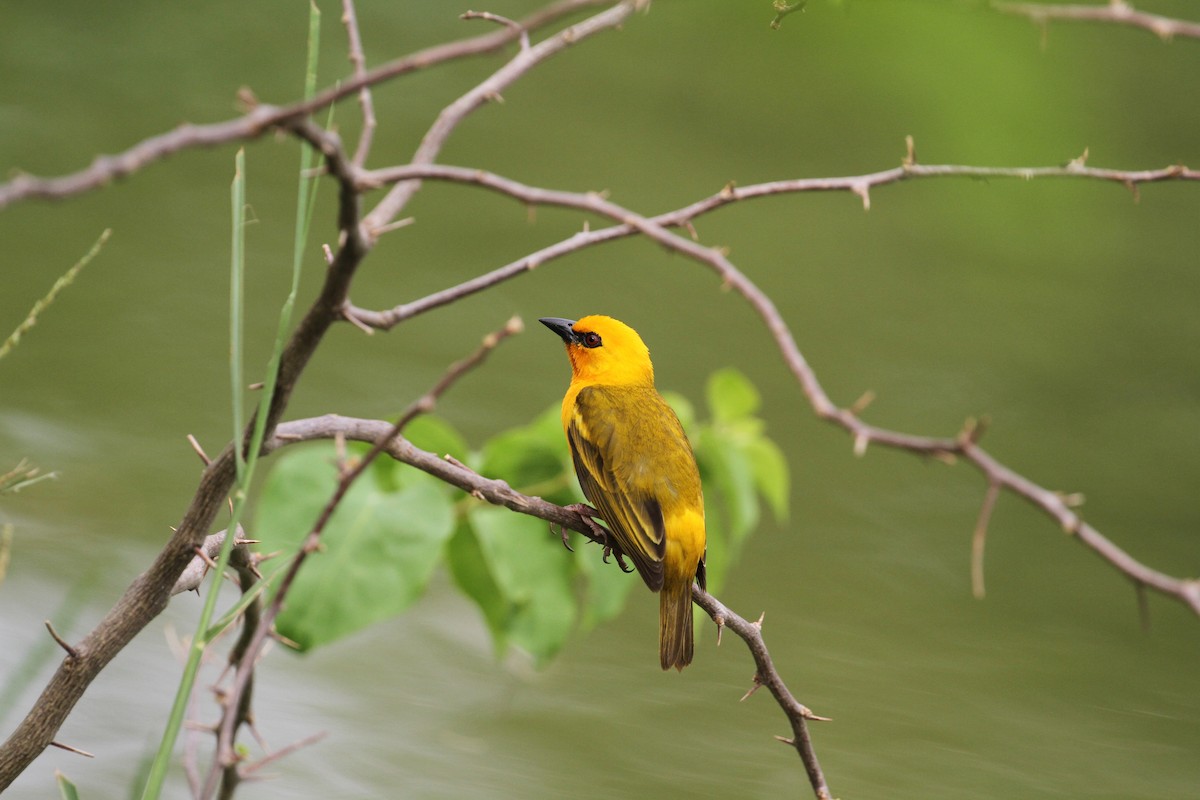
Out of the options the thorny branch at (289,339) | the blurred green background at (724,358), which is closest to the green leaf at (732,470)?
the blurred green background at (724,358)

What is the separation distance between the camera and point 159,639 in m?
3.32

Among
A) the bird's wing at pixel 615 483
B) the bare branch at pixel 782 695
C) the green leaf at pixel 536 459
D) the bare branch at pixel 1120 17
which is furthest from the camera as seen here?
the green leaf at pixel 536 459

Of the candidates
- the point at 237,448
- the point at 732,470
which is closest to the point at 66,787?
the point at 237,448

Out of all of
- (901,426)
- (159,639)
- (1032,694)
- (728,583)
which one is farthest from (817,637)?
(159,639)

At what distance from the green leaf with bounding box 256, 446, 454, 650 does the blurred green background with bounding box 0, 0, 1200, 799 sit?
1214 millimetres

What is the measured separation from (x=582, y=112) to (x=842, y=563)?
2710 millimetres

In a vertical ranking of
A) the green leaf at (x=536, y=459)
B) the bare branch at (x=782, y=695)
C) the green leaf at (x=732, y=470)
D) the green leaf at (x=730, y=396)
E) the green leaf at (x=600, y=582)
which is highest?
the green leaf at (x=730, y=396)

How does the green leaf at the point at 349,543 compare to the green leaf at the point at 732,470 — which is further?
the green leaf at the point at 732,470

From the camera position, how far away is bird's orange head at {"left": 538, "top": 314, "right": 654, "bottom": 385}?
93.5 inches

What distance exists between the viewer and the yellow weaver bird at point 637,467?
6.77 feet

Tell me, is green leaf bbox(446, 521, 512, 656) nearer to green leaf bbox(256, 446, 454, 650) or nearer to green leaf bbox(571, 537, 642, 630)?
green leaf bbox(571, 537, 642, 630)

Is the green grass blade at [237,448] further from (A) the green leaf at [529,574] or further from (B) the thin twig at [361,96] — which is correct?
(A) the green leaf at [529,574]

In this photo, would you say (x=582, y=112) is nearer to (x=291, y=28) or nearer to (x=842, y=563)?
(x=291, y=28)

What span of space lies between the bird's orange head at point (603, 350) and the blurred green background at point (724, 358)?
1.00 m
